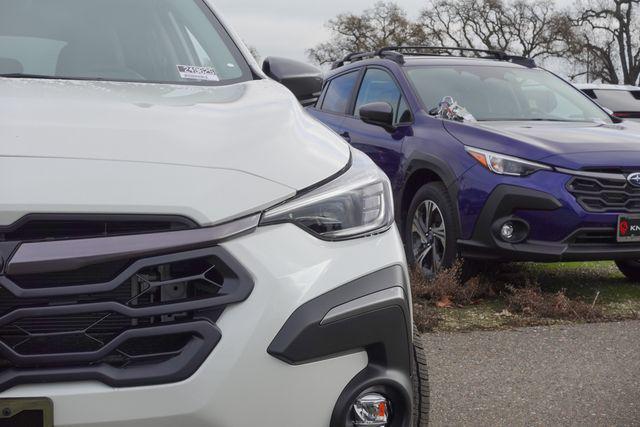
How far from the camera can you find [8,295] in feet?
5.06

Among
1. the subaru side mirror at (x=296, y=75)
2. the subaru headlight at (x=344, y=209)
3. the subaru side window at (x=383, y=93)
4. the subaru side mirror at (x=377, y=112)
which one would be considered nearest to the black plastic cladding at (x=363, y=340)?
the subaru headlight at (x=344, y=209)

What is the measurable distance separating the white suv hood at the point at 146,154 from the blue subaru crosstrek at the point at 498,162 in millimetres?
2639

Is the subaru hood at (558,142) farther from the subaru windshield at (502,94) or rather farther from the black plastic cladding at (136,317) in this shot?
the black plastic cladding at (136,317)

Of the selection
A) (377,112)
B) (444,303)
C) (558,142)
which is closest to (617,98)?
(377,112)

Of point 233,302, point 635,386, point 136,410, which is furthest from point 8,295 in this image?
point 635,386

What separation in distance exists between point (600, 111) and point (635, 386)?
10.3ft

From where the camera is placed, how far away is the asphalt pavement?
306 centimetres

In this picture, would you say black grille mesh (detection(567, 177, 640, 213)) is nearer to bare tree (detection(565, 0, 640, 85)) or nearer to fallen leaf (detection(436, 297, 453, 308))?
fallen leaf (detection(436, 297, 453, 308))

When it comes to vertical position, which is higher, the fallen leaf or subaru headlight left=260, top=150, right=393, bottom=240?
subaru headlight left=260, top=150, right=393, bottom=240

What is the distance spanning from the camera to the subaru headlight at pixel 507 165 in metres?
4.52

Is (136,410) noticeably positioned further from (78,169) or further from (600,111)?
(600,111)

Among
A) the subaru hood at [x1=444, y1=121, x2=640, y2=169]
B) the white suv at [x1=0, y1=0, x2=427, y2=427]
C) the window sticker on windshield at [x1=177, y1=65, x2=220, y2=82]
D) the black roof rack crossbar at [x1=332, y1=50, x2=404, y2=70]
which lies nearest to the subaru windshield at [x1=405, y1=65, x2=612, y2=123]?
the black roof rack crossbar at [x1=332, y1=50, x2=404, y2=70]

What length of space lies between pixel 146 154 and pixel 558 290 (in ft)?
13.3

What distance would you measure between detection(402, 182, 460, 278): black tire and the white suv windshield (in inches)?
88.8
